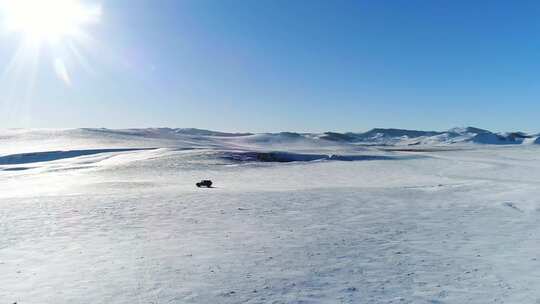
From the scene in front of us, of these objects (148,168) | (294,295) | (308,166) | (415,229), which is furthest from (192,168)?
(294,295)

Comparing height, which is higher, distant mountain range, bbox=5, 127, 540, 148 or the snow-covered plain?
distant mountain range, bbox=5, 127, 540, 148

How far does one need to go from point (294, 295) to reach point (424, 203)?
12.9 meters

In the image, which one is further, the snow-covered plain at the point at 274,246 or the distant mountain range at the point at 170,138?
the distant mountain range at the point at 170,138

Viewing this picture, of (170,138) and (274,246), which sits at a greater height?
(170,138)

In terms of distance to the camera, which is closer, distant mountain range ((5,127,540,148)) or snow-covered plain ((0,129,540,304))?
snow-covered plain ((0,129,540,304))

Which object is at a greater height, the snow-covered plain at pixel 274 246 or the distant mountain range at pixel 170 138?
the distant mountain range at pixel 170 138

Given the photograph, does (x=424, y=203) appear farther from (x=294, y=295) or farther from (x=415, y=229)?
(x=294, y=295)

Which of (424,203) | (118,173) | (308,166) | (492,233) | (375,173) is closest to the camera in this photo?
(492,233)

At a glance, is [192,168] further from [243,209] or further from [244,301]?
[244,301]

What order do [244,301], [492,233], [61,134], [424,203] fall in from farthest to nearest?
[61,134], [424,203], [492,233], [244,301]

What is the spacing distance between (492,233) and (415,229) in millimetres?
2177

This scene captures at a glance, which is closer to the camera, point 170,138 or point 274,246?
point 274,246

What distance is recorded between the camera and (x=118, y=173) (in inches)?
1404

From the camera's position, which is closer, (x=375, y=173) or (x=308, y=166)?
(x=375, y=173)
